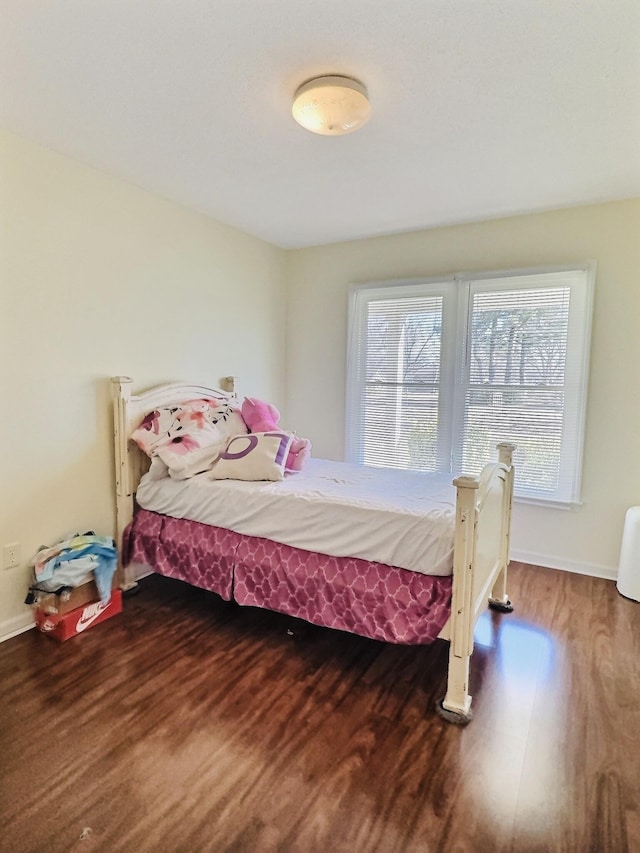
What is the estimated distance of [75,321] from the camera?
2545 millimetres

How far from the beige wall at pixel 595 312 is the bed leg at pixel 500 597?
0.78 meters

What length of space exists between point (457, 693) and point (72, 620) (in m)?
1.85

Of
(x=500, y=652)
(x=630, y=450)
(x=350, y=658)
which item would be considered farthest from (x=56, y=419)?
(x=630, y=450)

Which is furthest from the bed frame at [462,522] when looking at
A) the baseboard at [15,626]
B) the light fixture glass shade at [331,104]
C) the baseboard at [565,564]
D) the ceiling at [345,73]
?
the light fixture glass shade at [331,104]

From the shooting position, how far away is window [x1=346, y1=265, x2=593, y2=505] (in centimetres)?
313

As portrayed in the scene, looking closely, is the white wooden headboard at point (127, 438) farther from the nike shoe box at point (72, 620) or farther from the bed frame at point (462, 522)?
the nike shoe box at point (72, 620)

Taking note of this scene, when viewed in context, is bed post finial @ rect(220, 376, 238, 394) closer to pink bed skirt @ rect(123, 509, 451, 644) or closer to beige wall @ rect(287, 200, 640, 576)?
pink bed skirt @ rect(123, 509, 451, 644)

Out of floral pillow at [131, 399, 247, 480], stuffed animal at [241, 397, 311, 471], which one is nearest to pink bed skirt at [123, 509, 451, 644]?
floral pillow at [131, 399, 247, 480]

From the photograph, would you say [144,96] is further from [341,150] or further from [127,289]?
[127,289]

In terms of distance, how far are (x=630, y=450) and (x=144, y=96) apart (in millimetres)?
3285

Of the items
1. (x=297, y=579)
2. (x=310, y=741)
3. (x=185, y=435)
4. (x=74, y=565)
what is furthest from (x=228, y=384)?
(x=310, y=741)

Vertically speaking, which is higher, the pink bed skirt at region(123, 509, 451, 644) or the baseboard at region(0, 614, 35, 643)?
the pink bed skirt at region(123, 509, 451, 644)

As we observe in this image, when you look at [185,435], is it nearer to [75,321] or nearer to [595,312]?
[75,321]

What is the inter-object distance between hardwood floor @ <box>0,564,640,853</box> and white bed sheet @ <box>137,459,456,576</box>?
566 millimetres
